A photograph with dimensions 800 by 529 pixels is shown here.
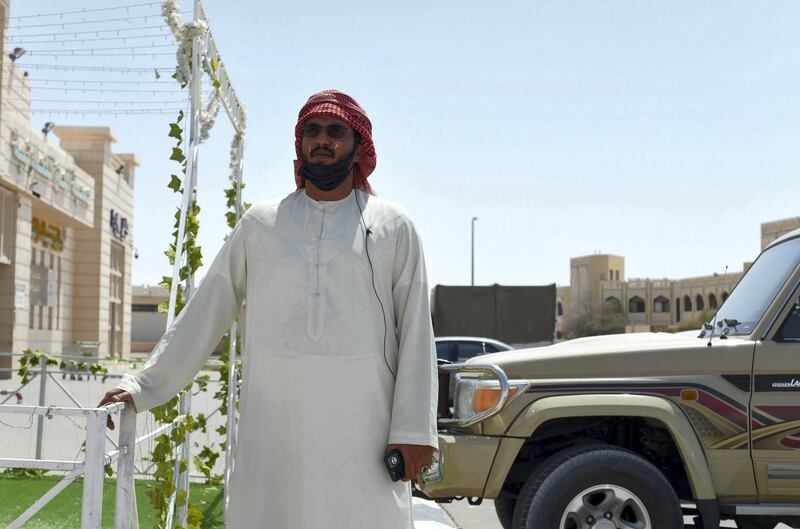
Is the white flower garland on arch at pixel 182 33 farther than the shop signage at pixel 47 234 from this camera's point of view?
No

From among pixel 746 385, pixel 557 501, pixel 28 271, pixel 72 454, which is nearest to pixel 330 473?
pixel 557 501

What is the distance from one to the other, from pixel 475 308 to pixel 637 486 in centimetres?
1632

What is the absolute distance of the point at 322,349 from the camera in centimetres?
294

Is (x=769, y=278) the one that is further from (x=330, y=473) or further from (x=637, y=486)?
(x=330, y=473)

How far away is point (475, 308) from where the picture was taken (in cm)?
2117

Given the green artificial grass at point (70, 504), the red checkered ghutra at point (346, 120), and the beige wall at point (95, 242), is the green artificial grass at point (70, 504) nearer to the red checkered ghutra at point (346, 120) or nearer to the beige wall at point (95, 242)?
the red checkered ghutra at point (346, 120)

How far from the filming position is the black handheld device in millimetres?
2893

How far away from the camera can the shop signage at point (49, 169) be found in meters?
31.8

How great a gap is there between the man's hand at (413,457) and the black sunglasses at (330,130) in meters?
1.12

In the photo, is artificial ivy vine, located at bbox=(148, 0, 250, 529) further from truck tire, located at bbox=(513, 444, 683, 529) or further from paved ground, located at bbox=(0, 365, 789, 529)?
truck tire, located at bbox=(513, 444, 683, 529)

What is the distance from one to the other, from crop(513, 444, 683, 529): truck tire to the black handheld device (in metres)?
2.19

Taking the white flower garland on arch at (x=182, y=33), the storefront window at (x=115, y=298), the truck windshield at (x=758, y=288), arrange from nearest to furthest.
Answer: the truck windshield at (x=758, y=288), the white flower garland on arch at (x=182, y=33), the storefront window at (x=115, y=298)

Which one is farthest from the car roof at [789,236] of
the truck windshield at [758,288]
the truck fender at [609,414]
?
the truck fender at [609,414]

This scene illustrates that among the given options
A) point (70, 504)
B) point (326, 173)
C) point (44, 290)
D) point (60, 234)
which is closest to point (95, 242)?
point (60, 234)
